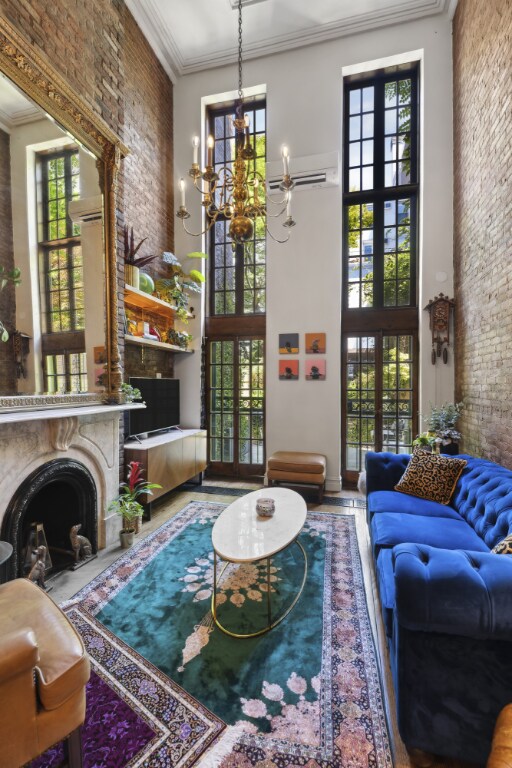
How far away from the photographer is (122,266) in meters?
3.32

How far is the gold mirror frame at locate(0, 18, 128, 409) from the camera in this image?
7.31ft

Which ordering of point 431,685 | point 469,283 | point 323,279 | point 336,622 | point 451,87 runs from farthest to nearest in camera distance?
point 323,279, point 451,87, point 469,283, point 336,622, point 431,685

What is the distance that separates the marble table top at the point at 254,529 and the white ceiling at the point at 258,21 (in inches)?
242

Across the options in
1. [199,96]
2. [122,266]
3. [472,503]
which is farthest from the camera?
[199,96]

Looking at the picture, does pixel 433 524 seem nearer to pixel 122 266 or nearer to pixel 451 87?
pixel 122 266

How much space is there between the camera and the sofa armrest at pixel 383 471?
309 centimetres

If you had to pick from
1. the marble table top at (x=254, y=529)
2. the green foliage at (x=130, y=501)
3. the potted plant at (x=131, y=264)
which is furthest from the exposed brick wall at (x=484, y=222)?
the potted plant at (x=131, y=264)

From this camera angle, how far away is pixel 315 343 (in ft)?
15.5

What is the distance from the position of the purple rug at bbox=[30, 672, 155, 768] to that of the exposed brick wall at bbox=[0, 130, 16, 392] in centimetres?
190

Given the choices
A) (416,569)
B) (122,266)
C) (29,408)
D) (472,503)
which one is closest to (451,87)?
(122,266)

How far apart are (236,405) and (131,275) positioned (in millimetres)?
2436

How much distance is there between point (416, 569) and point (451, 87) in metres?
5.85

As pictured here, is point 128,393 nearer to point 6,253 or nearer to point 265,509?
point 6,253

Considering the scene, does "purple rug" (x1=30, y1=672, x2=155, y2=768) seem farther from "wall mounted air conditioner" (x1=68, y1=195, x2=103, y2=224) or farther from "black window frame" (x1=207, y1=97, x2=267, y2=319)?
"black window frame" (x1=207, y1=97, x2=267, y2=319)
